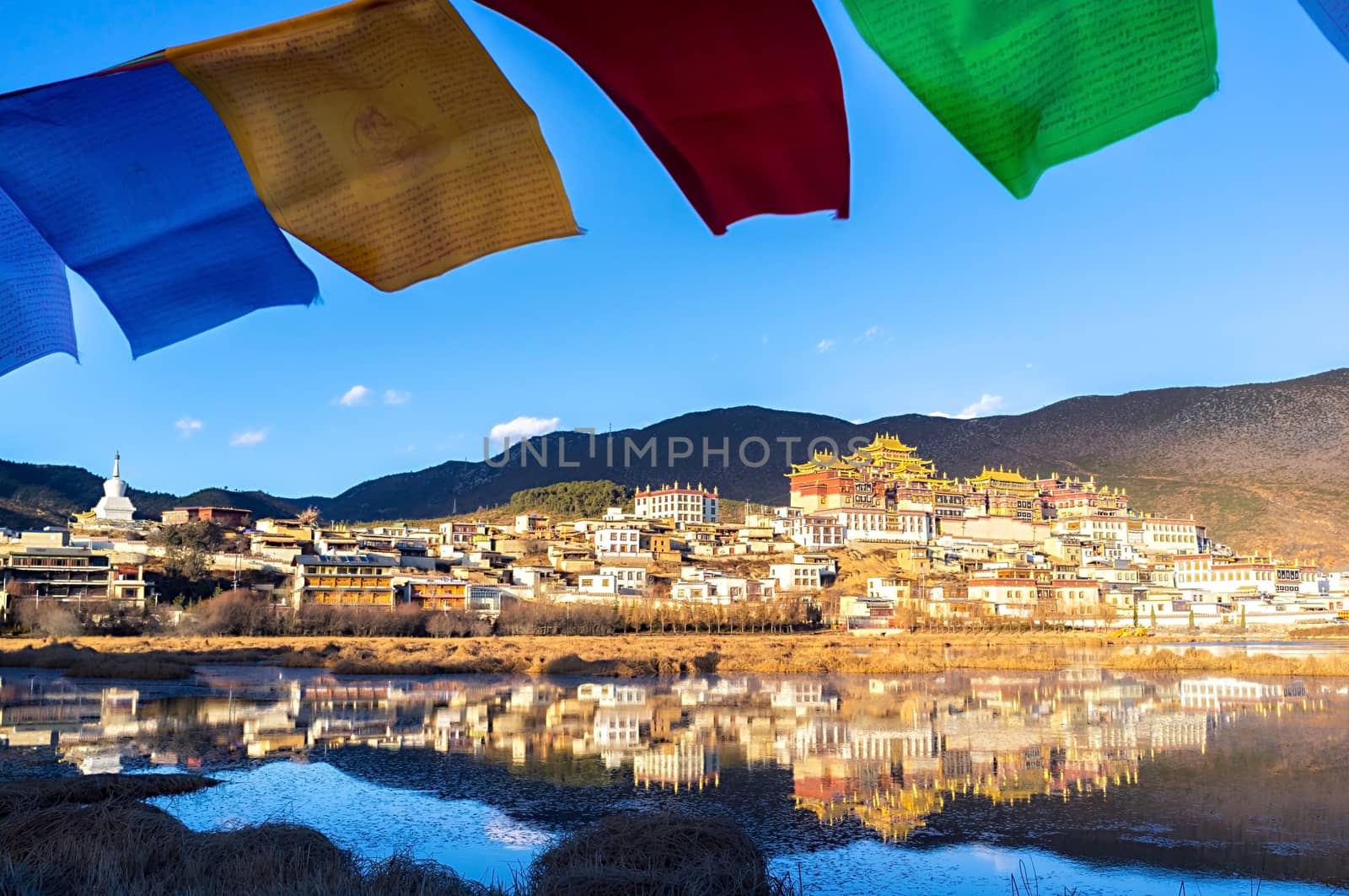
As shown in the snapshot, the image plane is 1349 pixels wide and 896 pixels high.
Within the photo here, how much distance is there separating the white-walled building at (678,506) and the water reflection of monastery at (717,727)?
71.5 meters

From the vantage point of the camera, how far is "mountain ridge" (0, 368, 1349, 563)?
109375mm

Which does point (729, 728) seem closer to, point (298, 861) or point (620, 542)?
point (298, 861)

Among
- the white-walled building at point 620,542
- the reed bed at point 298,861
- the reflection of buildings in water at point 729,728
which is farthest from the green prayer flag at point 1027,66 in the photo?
the white-walled building at point 620,542

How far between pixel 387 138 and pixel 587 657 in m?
30.6

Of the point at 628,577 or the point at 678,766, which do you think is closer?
the point at 678,766

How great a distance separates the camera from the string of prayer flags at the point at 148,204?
3834 mm

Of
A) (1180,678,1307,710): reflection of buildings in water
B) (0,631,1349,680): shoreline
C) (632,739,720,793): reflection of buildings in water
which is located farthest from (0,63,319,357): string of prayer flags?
(0,631,1349,680): shoreline

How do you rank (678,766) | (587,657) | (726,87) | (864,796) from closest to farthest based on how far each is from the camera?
(726,87), (864,796), (678,766), (587,657)

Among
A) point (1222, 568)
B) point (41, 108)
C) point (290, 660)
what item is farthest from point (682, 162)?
point (1222, 568)

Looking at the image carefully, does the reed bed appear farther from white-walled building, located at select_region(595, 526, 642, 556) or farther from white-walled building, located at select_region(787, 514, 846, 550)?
white-walled building, located at select_region(787, 514, 846, 550)

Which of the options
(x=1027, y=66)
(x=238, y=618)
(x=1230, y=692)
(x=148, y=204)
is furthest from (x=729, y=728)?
(x=238, y=618)

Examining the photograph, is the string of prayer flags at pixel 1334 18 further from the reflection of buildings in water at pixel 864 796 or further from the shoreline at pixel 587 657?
the shoreline at pixel 587 657

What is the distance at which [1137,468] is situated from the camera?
493 feet

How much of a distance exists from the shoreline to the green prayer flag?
995 inches
